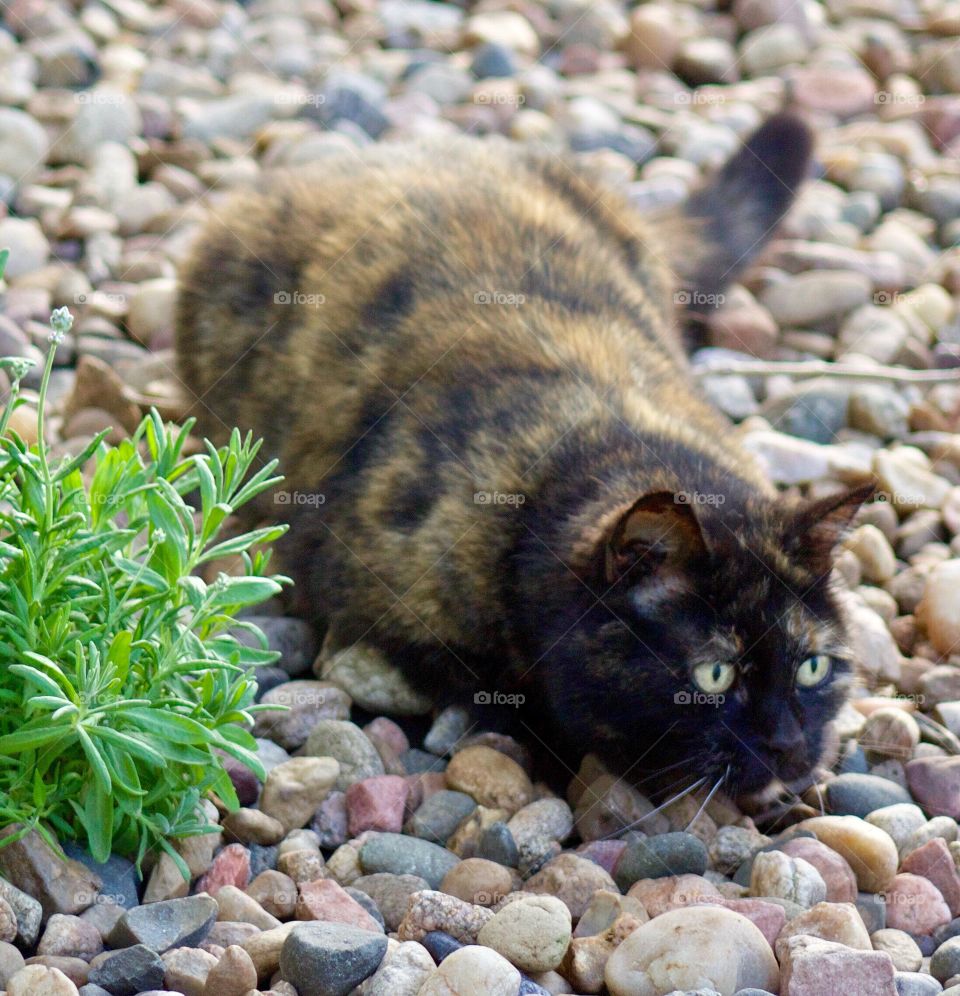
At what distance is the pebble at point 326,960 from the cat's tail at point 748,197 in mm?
3304

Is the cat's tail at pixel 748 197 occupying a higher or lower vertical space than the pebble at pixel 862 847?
higher

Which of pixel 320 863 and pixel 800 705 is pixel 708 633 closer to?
pixel 800 705

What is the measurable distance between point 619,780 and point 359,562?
0.92 meters

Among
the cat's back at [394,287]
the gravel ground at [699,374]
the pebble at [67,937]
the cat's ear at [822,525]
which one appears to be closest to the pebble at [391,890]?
the gravel ground at [699,374]

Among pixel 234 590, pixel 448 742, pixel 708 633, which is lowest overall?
pixel 448 742

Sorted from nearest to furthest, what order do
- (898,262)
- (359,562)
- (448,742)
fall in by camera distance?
1. (448,742)
2. (359,562)
3. (898,262)

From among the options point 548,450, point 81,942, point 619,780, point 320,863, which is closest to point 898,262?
point 548,450

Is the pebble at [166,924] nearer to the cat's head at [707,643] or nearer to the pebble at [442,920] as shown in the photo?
the pebble at [442,920]

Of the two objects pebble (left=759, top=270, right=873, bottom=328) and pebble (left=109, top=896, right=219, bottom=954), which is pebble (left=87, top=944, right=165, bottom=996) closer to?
pebble (left=109, top=896, right=219, bottom=954)

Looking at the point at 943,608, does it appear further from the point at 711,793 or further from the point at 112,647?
the point at 112,647

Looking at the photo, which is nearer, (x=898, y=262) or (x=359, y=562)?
(x=359, y=562)

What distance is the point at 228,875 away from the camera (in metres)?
2.84

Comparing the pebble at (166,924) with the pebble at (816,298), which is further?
the pebble at (816,298)

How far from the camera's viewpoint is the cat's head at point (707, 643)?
10.5 ft
